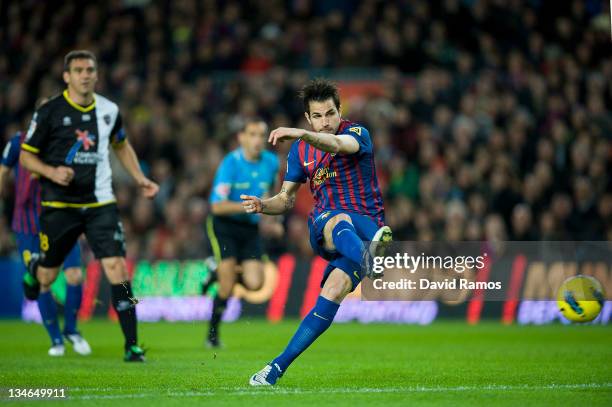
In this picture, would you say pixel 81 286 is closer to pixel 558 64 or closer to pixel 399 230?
pixel 399 230

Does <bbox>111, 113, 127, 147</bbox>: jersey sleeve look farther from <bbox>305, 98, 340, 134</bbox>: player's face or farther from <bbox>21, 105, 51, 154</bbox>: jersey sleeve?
<bbox>305, 98, 340, 134</bbox>: player's face

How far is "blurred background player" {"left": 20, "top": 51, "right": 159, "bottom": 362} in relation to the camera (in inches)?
379

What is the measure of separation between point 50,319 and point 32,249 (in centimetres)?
84

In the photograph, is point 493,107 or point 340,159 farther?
point 493,107

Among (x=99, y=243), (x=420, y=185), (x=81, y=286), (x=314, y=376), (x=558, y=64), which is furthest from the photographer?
(x=558, y=64)

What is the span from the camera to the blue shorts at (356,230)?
7.75 meters

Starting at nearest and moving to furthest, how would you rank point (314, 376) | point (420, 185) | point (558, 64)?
point (314, 376) → point (420, 185) → point (558, 64)

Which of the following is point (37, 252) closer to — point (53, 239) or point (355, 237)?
point (53, 239)

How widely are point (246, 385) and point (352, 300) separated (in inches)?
375

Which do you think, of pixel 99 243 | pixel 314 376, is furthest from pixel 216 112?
pixel 314 376

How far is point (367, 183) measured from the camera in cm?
812

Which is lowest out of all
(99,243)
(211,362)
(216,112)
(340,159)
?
(211,362)

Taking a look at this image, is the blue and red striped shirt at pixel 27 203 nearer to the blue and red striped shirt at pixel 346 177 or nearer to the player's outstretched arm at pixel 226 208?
the player's outstretched arm at pixel 226 208

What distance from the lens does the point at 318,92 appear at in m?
7.89
